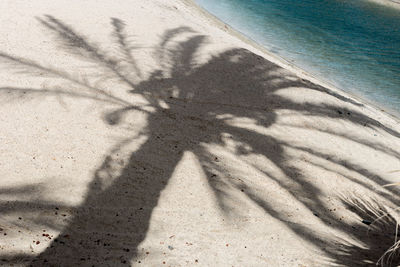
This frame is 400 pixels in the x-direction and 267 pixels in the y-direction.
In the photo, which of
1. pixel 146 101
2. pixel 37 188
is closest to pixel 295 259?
pixel 37 188

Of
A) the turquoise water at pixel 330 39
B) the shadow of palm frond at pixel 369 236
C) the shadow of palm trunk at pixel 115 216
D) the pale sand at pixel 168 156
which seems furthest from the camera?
the turquoise water at pixel 330 39

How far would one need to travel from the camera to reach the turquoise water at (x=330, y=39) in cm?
1257

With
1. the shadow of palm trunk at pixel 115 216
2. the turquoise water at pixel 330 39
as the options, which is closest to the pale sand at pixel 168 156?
the shadow of palm trunk at pixel 115 216

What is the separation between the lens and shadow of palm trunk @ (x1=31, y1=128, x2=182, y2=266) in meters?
2.90

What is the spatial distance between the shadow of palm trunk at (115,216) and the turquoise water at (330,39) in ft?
29.5

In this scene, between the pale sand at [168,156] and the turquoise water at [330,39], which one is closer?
the pale sand at [168,156]

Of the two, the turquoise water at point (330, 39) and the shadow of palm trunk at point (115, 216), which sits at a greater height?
the shadow of palm trunk at point (115, 216)

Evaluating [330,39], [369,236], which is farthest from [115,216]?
[330,39]

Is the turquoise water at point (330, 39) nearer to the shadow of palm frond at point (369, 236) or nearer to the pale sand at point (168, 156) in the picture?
the pale sand at point (168, 156)

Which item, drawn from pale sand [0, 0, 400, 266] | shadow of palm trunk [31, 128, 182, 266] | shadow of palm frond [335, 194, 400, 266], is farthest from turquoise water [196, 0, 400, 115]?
shadow of palm trunk [31, 128, 182, 266]

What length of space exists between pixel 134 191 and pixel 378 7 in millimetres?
32665

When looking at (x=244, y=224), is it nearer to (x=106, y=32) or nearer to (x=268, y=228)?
(x=268, y=228)

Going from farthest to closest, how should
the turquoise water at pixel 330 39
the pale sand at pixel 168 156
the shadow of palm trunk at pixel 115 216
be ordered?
the turquoise water at pixel 330 39
the pale sand at pixel 168 156
the shadow of palm trunk at pixel 115 216

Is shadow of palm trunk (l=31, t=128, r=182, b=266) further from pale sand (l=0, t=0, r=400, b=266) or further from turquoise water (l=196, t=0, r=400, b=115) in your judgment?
turquoise water (l=196, t=0, r=400, b=115)
